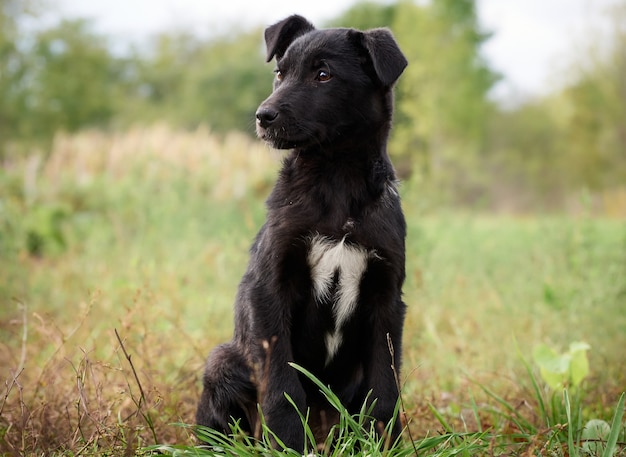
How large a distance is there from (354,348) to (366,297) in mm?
257

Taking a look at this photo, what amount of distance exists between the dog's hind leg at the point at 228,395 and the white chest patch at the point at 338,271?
47cm

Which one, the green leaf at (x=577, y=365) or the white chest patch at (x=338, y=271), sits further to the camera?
the green leaf at (x=577, y=365)

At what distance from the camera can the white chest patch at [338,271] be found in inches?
109

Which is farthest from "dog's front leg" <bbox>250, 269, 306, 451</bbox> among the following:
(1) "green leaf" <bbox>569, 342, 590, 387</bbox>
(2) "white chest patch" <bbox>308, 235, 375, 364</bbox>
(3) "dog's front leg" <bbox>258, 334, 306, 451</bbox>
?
(1) "green leaf" <bbox>569, 342, 590, 387</bbox>

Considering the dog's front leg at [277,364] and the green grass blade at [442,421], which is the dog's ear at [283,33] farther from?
the green grass blade at [442,421]

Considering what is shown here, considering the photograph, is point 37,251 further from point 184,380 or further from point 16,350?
point 184,380

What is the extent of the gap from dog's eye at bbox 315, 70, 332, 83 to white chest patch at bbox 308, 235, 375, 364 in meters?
0.72

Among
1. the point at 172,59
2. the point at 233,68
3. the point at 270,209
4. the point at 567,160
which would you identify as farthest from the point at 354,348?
the point at 172,59

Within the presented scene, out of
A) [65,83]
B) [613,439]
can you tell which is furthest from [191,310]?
[65,83]

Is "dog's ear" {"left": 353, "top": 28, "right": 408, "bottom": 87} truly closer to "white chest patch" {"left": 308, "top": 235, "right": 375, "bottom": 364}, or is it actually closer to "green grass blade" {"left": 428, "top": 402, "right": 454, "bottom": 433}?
"white chest patch" {"left": 308, "top": 235, "right": 375, "bottom": 364}

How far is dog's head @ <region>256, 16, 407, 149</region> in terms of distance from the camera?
2.88 m

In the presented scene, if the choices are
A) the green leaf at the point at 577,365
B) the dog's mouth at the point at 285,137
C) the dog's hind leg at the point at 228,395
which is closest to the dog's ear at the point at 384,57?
the dog's mouth at the point at 285,137

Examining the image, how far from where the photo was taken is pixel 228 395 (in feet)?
9.50

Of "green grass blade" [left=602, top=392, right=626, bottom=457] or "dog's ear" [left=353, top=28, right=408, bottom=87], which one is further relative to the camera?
"dog's ear" [left=353, top=28, right=408, bottom=87]
